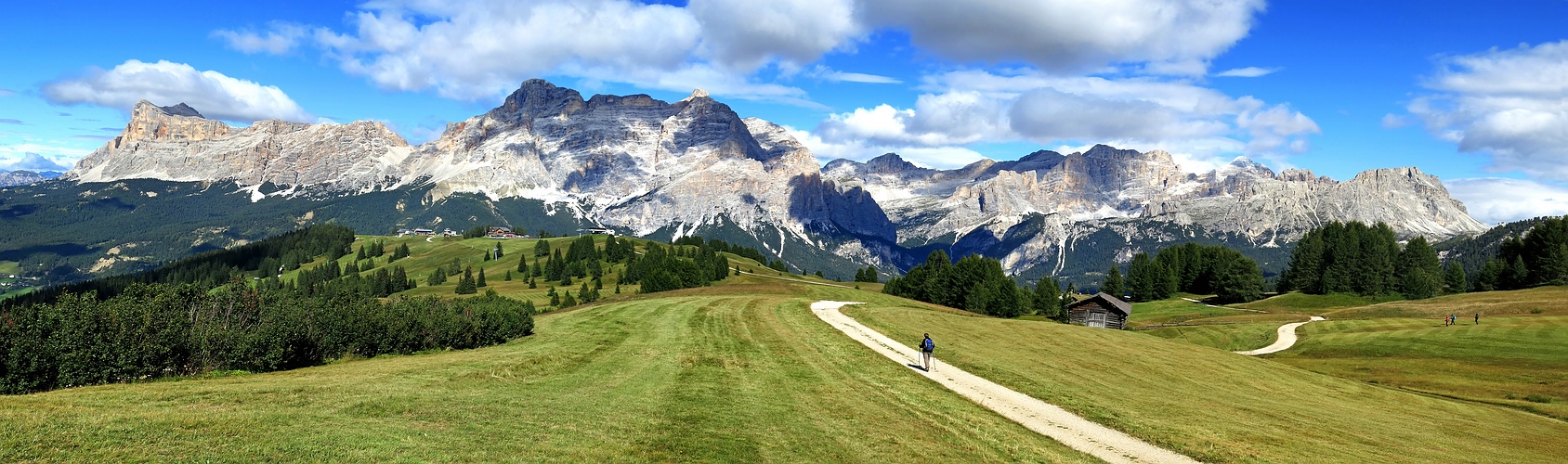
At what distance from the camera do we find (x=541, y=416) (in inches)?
908

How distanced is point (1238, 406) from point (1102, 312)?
6917cm

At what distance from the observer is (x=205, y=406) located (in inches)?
824

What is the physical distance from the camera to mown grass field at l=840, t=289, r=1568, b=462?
24.5 m

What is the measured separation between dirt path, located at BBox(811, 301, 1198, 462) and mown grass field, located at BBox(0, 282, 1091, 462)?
3.09 feet

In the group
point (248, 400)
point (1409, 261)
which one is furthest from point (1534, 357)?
point (1409, 261)

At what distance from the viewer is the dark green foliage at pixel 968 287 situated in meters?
112

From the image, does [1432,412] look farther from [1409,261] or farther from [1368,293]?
[1409,261]

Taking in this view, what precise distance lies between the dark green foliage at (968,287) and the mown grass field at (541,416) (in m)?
74.5

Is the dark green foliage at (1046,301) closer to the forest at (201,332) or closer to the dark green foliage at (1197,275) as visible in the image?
the dark green foliage at (1197,275)

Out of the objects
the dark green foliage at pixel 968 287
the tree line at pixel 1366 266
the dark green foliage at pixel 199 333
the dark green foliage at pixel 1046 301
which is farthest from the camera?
the tree line at pixel 1366 266

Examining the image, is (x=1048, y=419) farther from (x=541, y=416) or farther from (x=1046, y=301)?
(x=1046, y=301)

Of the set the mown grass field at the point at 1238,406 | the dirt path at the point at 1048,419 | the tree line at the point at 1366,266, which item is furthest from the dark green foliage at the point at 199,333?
the tree line at the point at 1366,266

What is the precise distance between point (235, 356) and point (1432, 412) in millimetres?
54151

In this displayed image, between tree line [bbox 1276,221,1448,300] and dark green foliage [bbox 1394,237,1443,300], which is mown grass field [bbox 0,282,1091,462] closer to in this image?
tree line [bbox 1276,221,1448,300]
